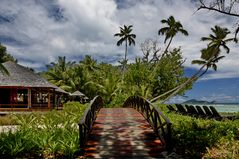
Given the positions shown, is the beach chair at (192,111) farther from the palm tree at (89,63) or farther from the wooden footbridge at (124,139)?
the palm tree at (89,63)

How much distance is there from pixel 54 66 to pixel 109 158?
50.6m

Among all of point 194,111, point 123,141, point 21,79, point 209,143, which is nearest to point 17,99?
point 21,79

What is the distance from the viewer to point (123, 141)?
1043cm

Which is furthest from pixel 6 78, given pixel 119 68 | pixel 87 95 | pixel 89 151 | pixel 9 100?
pixel 119 68

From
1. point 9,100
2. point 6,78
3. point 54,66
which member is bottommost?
point 9,100

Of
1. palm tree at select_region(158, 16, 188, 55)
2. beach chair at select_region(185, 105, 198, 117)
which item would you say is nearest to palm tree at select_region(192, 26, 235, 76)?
palm tree at select_region(158, 16, 188, 55)

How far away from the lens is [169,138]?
9359 mm

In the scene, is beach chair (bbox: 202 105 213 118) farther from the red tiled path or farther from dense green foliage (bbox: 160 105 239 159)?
dense green foliage (bbox: 160 105 239 159)

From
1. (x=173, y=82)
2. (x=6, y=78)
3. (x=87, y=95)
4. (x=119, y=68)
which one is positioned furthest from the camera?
(x=119, y=68)

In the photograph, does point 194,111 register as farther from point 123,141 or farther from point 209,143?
point 209,143

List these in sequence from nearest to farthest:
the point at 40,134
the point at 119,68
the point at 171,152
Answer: the point at 171,152 < the point at 40,134 < the point at 119,68

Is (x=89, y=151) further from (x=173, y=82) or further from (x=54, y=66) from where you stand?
(x=54, y=66)

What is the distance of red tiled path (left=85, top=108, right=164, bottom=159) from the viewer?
9.11m

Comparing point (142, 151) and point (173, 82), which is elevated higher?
point (173, 82)
